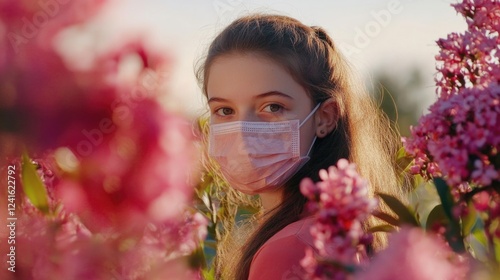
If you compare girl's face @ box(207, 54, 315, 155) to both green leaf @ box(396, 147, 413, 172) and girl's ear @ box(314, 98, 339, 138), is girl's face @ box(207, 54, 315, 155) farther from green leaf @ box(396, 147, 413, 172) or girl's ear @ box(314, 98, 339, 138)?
green leaf @ box(396, 147, 413, 172)

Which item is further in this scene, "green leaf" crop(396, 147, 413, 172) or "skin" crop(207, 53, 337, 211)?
"green leaf" crop(396, 147, 413, 172)

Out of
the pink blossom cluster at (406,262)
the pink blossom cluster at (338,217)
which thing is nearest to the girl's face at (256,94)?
the pink blossom cluster at (338,217)

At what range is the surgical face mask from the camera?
6.94 ft

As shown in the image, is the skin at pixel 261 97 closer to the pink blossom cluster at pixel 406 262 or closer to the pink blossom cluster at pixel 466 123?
the pink blossom cluster at pixel 466 123

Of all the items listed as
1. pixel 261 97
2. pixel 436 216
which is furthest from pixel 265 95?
pixel 436 216

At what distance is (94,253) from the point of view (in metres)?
0.57

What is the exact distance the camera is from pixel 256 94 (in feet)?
6.64

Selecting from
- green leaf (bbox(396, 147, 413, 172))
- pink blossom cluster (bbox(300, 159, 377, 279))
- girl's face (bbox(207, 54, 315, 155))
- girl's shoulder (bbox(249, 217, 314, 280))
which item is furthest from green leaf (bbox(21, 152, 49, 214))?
green leaf (bbox(396, 147, 413, 172))

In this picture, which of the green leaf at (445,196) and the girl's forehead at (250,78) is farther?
the girl's forehead at (250,78)

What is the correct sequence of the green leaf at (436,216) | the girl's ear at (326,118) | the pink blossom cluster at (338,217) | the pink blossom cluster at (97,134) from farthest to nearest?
the girl's ear at (326,118)
the green leaf at (436,216)
the pink blossom cluster at (338,217)
the pink blossom cluster at (97,134)

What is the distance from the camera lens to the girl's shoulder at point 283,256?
5.45ft

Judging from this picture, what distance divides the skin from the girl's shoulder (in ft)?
1.35

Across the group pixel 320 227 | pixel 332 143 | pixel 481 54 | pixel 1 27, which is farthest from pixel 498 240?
pixel 332 143

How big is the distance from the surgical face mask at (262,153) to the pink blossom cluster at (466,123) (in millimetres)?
863
